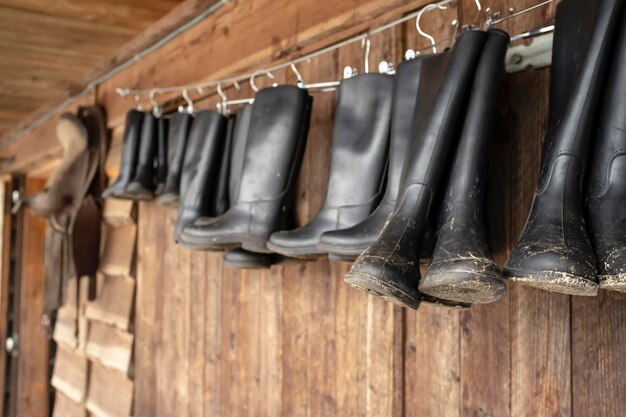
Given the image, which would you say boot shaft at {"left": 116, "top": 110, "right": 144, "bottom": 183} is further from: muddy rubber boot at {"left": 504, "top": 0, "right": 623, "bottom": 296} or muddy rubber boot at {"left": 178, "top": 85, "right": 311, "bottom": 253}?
muddy rubber boot at {"left": 504, "top": 0, "right": 623, "bottom": 296}

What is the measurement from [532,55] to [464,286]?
0.41m

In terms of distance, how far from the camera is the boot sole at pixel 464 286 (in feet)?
2.48

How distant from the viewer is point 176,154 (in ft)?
5.81

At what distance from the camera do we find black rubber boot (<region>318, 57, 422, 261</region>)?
0.99 m

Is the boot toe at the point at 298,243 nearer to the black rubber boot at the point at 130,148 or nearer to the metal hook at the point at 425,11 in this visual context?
the metal hook at the point at 425,11

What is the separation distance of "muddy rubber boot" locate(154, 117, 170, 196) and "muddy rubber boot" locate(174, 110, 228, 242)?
380 mm

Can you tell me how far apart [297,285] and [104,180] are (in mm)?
1546

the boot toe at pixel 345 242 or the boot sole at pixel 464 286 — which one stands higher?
the boot toe at pixel 345 242

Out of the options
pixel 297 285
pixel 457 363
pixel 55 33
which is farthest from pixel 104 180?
pixel 457 363

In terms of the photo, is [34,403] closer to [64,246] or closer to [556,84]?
[64,246]

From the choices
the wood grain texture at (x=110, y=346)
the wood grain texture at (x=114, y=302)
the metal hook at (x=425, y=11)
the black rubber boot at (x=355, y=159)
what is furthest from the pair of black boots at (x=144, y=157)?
the metal hook at (x=425, y=11)

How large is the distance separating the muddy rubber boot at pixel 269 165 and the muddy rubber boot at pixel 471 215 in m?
0.49

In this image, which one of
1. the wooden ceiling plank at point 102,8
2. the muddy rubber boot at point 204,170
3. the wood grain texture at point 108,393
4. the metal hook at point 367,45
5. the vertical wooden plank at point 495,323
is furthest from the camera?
the wood grain texture at point 108,393

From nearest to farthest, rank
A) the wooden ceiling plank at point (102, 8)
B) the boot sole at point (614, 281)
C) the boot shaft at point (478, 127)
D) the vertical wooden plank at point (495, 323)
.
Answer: the boot sole at point (614, 281)
the boot shaft at point (478, 127)
the vertical wooden plank at point (495, 323)
the wooden ceiling plank at point (102, 8)
